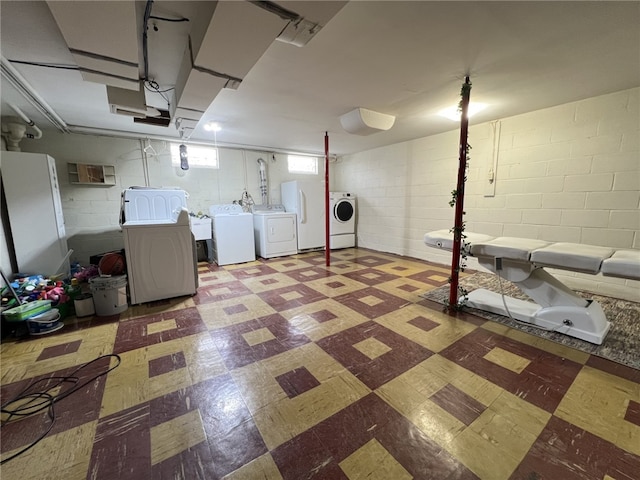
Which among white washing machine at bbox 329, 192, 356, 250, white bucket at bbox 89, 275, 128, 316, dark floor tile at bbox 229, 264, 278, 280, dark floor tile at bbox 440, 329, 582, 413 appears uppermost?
white washing machine at bbox 329, 192, 356, 250

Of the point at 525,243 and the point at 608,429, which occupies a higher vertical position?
the point at 525,243

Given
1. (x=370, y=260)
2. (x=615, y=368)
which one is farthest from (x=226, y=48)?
(x=370, y=260)

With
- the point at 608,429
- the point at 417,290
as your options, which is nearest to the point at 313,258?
the point at 417,290

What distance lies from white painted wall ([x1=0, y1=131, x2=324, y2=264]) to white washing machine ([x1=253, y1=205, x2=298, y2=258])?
968 millimetres

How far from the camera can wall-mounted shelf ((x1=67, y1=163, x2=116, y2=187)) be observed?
12.8 feet

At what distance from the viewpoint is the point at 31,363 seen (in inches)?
72.2

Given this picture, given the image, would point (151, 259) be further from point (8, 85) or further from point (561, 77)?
point (561, 77)

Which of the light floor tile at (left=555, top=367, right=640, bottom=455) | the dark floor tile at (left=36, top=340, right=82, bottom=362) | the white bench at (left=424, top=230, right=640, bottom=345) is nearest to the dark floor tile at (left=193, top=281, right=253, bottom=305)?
the dark floor tile at (left=36, top=340, right=82, bottom=362)

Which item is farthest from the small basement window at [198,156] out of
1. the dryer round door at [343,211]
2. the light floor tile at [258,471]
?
the light floor tile at [258,471]

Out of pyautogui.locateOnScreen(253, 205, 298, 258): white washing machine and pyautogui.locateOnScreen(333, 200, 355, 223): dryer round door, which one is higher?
pyautogui.locateOnScreen(333, 200, 355, 223): dryer round door

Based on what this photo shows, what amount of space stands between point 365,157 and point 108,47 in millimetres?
4882

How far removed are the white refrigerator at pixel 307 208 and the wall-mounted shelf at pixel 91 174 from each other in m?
3.06

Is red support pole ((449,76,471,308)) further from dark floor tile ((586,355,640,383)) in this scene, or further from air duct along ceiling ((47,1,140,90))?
air duct along ceiling ((47,1,140,90))

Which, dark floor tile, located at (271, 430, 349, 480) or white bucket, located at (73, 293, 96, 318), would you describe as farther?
white bucket, located at (73, 293, 96, 318)
